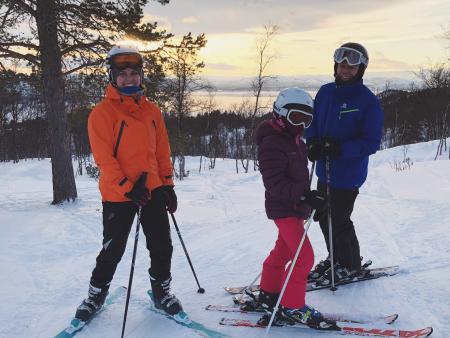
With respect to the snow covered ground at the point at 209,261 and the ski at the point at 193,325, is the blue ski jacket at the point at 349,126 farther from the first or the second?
the ski at the point at 193,325

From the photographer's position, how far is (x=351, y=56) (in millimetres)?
3713

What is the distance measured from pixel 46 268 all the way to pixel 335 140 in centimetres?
394

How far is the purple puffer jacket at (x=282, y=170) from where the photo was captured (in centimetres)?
318

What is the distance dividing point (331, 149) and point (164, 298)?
2019 mm

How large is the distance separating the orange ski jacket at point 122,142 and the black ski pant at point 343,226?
1791 millimetres

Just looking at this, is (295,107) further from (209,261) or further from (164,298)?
(209,261)

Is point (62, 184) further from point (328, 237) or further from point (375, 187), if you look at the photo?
point (375, 187)

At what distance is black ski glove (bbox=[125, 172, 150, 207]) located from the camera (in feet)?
10.4

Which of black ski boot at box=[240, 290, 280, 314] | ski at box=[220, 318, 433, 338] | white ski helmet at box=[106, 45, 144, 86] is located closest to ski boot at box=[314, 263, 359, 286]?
black ski boot at box=[240, 290, 280, 314]

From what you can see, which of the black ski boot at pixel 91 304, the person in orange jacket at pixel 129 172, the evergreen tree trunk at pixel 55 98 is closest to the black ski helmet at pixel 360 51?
the person in orange jacket at pixel 129 172

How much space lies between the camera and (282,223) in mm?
3369

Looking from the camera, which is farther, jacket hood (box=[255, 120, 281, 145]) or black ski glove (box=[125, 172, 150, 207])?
jacket hood (box=[255, 120, 281, 145])

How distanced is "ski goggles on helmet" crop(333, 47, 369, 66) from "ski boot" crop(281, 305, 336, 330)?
7.28 ft

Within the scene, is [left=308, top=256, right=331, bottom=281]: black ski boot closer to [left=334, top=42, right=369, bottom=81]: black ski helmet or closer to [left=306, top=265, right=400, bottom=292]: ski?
[left=306, top=265, right=400, bottom=292]: ski
